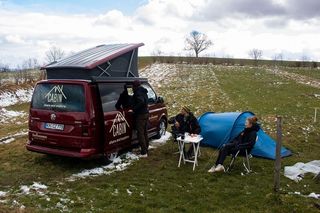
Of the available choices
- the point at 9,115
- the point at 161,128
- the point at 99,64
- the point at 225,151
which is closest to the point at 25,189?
the point at 99,64

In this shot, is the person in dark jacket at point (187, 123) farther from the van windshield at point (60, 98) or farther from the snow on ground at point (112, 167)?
the van windshield at point (60, 98)

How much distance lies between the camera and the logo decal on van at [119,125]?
8.86 meters

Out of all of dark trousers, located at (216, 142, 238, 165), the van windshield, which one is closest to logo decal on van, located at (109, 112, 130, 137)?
the van windshield

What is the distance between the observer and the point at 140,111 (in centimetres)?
955

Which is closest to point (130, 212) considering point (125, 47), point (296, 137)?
point (125, 47)

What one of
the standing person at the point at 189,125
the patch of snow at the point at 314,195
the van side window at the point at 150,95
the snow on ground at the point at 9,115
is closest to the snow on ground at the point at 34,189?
the standing person at the point at 189,125

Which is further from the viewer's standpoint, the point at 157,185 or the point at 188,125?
the point at 188,125

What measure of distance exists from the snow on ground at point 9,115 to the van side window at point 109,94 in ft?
34.0

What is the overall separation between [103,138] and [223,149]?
8.94 feet

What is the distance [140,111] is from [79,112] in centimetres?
188

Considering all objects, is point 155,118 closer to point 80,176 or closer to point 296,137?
point 80,176

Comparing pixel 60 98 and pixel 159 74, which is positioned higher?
pixel 60 98

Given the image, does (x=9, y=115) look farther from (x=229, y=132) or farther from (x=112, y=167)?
(x=229, y=132)

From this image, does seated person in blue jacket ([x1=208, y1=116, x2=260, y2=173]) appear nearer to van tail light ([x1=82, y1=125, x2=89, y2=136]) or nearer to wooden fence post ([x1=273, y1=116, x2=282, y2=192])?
wooden fence post ([x1=273, y1=116, x2=282, y2=192])
